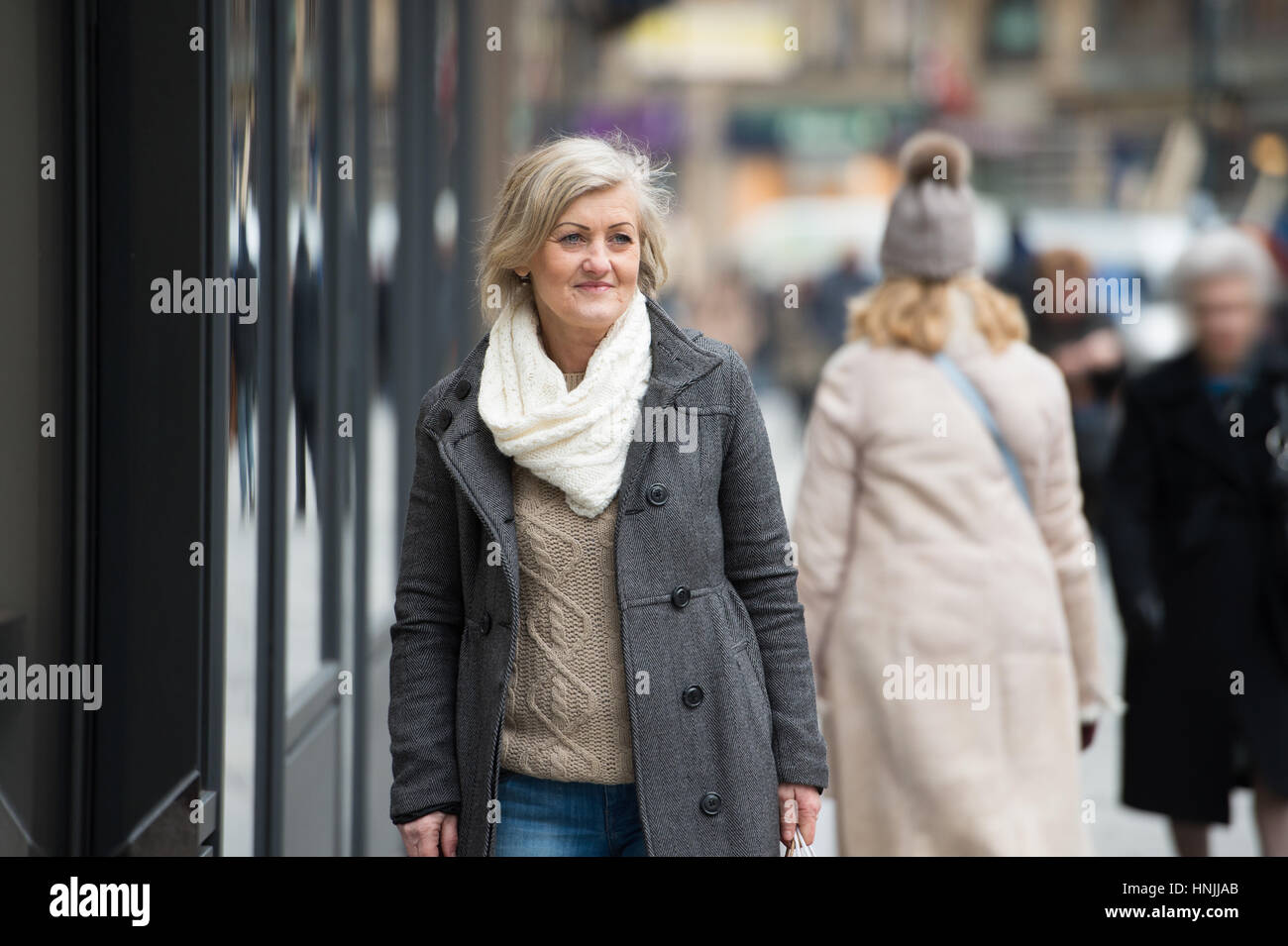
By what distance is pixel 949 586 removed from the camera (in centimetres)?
426

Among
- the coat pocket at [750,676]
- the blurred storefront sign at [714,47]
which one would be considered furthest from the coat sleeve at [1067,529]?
the blurred storefront sign at [714,47]

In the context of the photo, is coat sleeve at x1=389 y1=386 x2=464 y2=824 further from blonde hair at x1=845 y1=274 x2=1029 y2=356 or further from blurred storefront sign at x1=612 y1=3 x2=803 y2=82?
blurred storefront sign at x1=612 y1=3 x2=803 y2=82

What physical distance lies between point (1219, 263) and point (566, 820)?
2880 millimetres

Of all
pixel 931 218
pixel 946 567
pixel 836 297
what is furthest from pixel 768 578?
pixel 836 297

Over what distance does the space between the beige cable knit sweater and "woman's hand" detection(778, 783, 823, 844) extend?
29 cm

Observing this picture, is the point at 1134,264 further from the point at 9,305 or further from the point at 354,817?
the point at 9,305

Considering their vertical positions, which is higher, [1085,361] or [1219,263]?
[1085,361]

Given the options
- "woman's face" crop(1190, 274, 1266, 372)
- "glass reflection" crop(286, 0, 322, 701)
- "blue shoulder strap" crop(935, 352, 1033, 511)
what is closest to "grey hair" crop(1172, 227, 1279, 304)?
"woman's face" crop(1190, 274, 1266, 372)

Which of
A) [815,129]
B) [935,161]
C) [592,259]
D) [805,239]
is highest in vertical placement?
[815,129]

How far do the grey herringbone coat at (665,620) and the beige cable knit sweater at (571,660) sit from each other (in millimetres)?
38

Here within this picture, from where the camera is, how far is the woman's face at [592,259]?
9.05ft

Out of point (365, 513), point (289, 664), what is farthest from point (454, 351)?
point (289, 664)

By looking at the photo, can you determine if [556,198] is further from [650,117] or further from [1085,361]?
[650,117]

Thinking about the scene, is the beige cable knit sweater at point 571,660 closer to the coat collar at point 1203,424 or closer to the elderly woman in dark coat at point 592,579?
the elderly woman in dark coat at point 592,579
